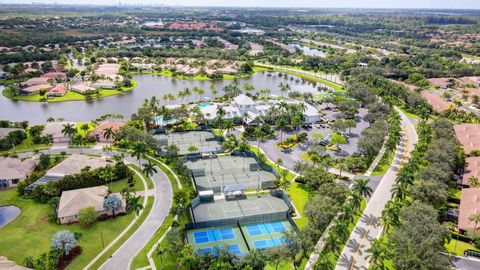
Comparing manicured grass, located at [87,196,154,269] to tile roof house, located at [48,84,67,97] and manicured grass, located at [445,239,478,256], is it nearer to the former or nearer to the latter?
manicured grass, located at [445,239,478,256]

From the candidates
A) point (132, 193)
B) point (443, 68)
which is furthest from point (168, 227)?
point (443, 68)

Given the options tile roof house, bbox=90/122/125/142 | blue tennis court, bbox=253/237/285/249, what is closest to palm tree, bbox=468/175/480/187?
blue tennis court, bbox=253/237/285/249

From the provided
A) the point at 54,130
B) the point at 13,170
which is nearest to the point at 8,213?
the point at 13,170

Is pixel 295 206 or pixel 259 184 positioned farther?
pixel 259 184

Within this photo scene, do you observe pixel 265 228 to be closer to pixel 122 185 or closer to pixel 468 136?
pixel 122 185

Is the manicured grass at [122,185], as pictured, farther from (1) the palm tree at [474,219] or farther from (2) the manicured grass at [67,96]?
(2) the manicured grass at [67,96]

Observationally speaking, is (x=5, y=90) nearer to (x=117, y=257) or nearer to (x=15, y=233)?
(x=15, y=233)
